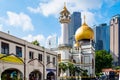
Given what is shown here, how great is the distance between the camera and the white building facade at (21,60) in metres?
27.9

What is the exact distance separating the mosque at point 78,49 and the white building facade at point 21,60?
20.8m

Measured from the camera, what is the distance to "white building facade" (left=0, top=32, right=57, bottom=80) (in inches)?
1097

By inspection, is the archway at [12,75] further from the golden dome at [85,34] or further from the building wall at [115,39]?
the building wall at [115,39]

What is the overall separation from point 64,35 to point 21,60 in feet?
116

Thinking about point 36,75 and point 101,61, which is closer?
point 36,75

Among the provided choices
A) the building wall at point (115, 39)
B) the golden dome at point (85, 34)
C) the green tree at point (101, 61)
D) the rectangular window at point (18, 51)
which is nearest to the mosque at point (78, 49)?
the golden dome at point (85, 34)

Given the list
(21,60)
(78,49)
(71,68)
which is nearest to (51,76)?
(71,68)

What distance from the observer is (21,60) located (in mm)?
31406

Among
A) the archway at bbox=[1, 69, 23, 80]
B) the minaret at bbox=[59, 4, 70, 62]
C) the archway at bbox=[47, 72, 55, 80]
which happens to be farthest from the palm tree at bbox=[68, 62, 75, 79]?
the archway at bbox=[1, 69, 23, 80]

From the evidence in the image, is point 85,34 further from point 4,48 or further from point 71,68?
point 4,48

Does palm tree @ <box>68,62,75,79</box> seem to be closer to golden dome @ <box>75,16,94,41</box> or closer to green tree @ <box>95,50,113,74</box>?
golden dome @ <box>75,16,94,41</box>

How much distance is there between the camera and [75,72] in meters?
63.6

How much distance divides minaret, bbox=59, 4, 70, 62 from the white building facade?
20.4 meters

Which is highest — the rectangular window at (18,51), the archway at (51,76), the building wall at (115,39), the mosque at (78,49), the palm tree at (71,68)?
the building wall at (115,39)
